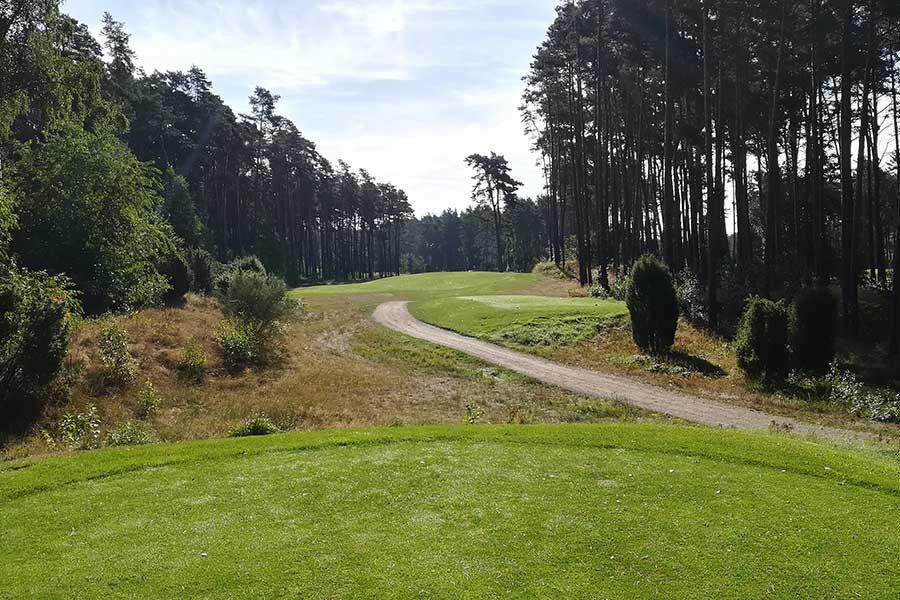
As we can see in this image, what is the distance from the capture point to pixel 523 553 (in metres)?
4.94

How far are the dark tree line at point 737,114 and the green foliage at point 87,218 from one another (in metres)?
24.6

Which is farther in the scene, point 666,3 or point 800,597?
point 666,3

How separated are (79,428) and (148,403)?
241 centimetres

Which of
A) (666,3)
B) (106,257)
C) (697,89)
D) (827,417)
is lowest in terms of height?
(827,417)

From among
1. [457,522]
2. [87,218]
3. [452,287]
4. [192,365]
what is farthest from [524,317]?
[457,522]

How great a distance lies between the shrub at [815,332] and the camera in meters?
18.8

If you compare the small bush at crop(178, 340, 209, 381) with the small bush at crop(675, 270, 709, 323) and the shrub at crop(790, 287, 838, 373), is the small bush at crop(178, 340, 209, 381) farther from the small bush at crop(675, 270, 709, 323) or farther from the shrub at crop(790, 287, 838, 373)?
the small bush at crop(675, 270, 709, 323)

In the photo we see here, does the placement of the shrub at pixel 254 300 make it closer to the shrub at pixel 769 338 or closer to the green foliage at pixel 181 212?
the shrub at pixel 769 338

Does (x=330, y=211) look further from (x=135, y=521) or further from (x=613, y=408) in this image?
(x=135, y=521)

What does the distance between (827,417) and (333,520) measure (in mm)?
14769

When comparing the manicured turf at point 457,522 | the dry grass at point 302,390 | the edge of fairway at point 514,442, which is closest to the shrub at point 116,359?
the dry grass at point 302,390

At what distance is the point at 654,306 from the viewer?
23875 millimetres

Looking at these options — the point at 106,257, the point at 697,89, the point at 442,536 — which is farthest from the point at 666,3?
the point at 442,536

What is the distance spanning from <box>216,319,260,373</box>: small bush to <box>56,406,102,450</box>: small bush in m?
7.42
